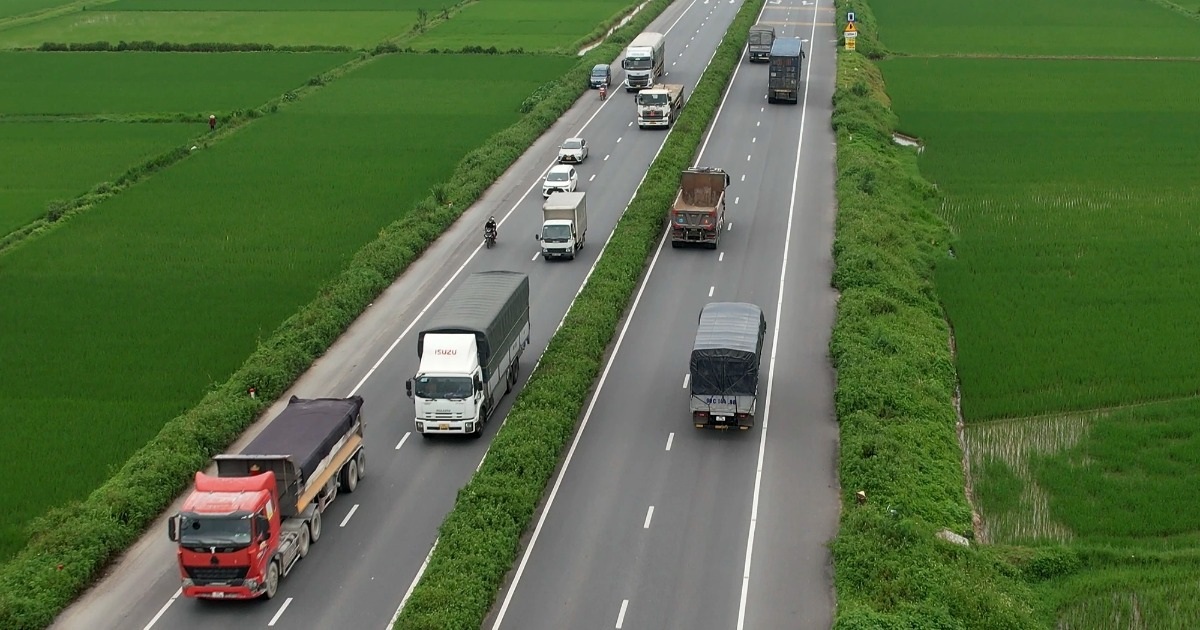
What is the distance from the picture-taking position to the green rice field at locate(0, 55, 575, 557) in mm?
40125

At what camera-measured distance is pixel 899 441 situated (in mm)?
36781

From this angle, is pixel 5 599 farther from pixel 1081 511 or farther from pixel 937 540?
pixel 1081 511

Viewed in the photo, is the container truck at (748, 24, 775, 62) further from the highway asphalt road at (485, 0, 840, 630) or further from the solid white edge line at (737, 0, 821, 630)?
the highway asphalt road at (485, 0, 840, 630)

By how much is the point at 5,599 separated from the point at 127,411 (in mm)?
11872

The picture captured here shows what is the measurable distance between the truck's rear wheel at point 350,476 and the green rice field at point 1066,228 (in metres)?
18.5

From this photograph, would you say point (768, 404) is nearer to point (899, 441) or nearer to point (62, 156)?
point (899, 441)

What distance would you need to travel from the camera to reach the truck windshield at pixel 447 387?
38.7 meters

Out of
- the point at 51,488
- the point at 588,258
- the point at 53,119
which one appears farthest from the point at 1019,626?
the point at 53,119

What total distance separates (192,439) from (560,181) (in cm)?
3171

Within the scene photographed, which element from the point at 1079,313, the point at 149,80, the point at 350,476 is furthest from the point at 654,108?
the point at 350,476

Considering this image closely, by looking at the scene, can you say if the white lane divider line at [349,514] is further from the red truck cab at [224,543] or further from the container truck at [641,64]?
the container truck at [641,64]

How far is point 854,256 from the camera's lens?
53125mm

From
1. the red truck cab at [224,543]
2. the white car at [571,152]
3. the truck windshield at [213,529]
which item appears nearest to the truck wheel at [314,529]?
the red truck cab at [224,543]

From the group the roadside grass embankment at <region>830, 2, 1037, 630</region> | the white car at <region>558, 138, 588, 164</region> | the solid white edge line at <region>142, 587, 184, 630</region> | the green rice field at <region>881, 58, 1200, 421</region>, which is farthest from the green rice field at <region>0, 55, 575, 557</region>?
the green rice field at <region>881, 58, 1200, 421</region>
